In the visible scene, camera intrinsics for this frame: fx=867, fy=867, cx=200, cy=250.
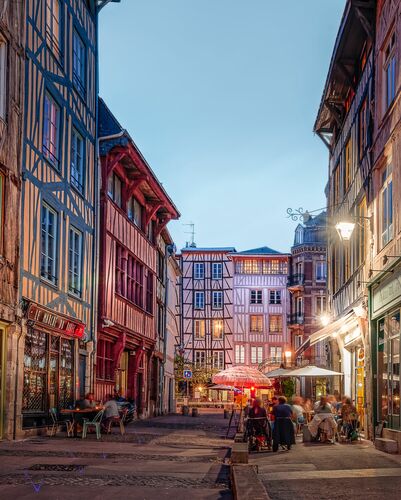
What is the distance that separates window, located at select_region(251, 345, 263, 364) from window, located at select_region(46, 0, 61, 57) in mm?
52764

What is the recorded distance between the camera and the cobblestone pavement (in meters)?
9.98

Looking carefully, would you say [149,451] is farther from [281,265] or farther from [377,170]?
[281,265]

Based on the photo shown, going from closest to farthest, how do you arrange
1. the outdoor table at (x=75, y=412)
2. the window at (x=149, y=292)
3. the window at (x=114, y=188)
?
the outdoor table at (x=75, y=412)
the window at (x=114, y=188)
the window at (x=149, y=292)

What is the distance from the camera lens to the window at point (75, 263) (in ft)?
73.5

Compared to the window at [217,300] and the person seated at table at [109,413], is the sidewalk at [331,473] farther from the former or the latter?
the window at [217,300]

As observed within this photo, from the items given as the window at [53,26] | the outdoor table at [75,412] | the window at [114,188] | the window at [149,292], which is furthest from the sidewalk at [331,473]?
the window at [149,292]

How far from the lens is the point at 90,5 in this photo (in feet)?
82.3

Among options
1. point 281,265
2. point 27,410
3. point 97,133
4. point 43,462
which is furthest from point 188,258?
point 43,462

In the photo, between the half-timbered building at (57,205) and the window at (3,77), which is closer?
the window at (3,77)

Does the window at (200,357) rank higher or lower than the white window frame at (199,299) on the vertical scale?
lower

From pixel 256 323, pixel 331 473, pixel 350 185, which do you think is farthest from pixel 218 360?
pixel 331 473

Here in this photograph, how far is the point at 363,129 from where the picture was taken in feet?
69.6

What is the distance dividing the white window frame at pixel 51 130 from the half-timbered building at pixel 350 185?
270 inches

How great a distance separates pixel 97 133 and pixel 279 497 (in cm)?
1736
